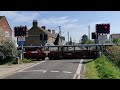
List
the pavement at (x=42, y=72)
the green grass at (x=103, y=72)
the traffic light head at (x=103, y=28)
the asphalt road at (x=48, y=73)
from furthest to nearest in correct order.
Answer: the traffic light head at (x=103, y=28) → the pavement at (x=42, y=72) → the asphalt road at (x=48, y=73) → the green grass at (x=103, y=72)

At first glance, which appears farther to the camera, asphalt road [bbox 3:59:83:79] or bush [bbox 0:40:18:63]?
bush [bbox 0:40:18:63]

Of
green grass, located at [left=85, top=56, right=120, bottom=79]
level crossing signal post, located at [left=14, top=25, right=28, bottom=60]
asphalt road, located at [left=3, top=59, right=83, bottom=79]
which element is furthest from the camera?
level crossing signal post, located at [left=14, top=25, right=28, bottom=60]

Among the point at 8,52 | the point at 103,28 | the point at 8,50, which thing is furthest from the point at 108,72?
the point at 8,50

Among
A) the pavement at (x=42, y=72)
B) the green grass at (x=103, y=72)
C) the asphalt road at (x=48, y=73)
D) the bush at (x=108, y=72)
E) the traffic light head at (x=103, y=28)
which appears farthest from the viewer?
the traffic light head at (x=103, y=28)

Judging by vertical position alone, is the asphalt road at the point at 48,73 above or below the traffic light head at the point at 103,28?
below

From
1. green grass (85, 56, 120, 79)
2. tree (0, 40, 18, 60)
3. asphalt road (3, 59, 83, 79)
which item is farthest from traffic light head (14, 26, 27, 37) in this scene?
green grass (85, 56, 120, 79)

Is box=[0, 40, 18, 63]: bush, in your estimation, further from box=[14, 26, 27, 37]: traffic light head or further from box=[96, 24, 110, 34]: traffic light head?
box=[96, 24, 110, 34]: traffic light head

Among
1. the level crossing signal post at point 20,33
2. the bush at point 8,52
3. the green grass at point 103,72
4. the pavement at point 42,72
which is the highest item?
the level crossing signal post at point 20,33

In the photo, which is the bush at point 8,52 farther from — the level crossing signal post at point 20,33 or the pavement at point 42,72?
the pavement at point 42,72

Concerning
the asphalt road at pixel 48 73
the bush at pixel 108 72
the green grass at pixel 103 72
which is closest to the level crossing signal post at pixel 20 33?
the asphalt road at pixel 48 73
